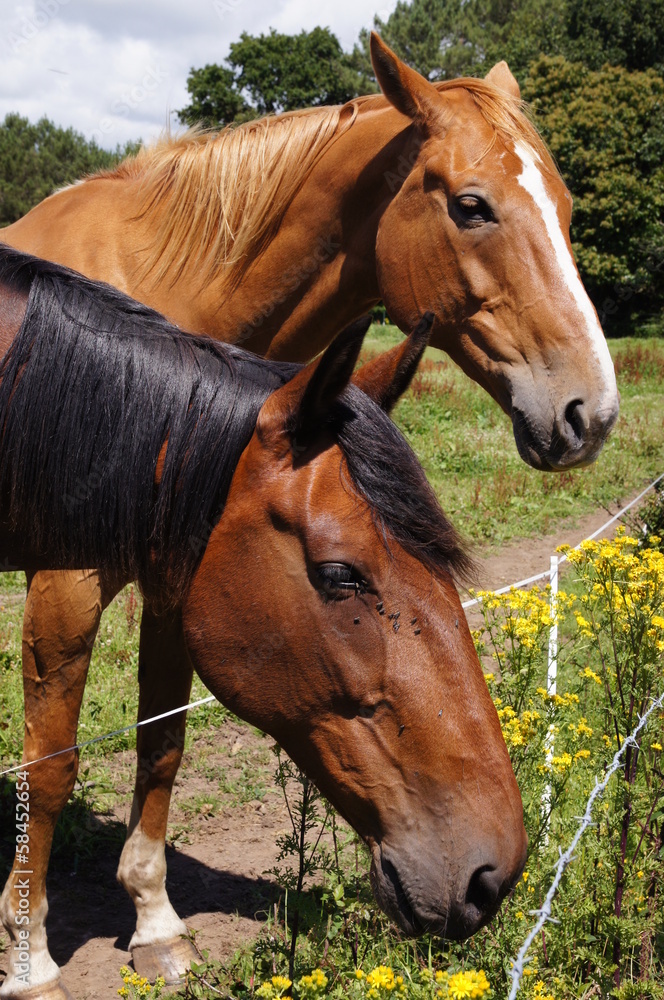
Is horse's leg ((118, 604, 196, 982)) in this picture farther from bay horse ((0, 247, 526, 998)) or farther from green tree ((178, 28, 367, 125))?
green tree ((178, 28, 367, 125))

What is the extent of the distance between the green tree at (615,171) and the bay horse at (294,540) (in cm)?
2624

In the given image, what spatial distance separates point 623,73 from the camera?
27.3 meters

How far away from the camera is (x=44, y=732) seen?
2730mm

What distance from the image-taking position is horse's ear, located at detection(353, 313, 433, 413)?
5.90 ft

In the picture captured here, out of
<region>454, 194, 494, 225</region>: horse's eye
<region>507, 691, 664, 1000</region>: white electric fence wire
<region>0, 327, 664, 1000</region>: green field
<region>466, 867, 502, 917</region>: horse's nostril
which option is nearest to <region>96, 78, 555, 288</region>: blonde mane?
<region>454, 194, 494, 225</region>: horse's eye

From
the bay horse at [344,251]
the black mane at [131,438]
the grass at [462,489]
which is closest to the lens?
the black mane at [131,438]

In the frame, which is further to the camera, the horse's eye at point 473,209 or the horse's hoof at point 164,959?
the horse's hoof at point 164,959

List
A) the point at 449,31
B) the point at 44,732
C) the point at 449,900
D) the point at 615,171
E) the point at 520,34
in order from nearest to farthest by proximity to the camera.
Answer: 1. the point at 449,900
2. the point at 44,732
3. the point at 615,171
4. the point at 520,34
5. the point at 449,31

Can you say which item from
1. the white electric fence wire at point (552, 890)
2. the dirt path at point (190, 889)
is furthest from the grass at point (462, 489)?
the white electric fence wire at point (552, 890)

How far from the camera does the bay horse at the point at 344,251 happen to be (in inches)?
101

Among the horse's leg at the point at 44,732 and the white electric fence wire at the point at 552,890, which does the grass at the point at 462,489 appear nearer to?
the horse's leg at the point at 44,732

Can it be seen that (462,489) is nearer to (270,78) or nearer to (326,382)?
(326,382)

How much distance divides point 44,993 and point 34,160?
147 feet
